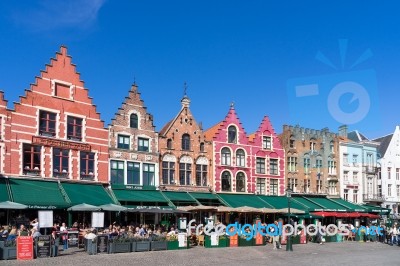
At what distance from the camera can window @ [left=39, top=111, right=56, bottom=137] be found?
34.8m

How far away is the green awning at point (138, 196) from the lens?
120ft

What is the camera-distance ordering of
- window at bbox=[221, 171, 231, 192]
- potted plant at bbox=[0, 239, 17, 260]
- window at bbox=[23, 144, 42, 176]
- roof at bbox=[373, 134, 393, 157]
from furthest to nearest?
roof at bbox=[373, 134, 393, 157] < window at bbox=[221, 171, 231, 192] < window at bbox=[23, 144, 42, 176] < potted plant at bbox=[0, 239, 17, 260]

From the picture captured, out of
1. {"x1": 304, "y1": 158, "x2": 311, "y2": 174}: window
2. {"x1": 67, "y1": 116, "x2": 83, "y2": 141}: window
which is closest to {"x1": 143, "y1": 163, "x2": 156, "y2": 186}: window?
{"x1": 67, "y1": 116, "x2": 83, "y2": 141}: window

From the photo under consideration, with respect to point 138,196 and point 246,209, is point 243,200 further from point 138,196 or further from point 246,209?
point 138,196

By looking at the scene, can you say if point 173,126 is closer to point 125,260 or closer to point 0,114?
point 0,114

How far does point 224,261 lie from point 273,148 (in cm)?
2551

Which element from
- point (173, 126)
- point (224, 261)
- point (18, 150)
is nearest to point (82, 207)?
point (18, 150)

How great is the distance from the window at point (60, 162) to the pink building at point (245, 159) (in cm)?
1369

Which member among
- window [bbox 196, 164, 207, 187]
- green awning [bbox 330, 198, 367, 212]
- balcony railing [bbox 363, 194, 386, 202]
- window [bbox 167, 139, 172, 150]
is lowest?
green awning [bbox 330, 198, 367, 212]

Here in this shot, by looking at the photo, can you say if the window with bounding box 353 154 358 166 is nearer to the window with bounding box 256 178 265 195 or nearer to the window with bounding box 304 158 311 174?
the window with bounding box 304 158 311 174

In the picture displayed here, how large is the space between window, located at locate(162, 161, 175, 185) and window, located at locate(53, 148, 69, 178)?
8.55m

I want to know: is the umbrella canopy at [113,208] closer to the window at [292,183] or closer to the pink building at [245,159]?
the pink building at [245,159]

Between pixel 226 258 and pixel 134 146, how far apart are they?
15658 mm

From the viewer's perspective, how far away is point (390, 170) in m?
60.0
